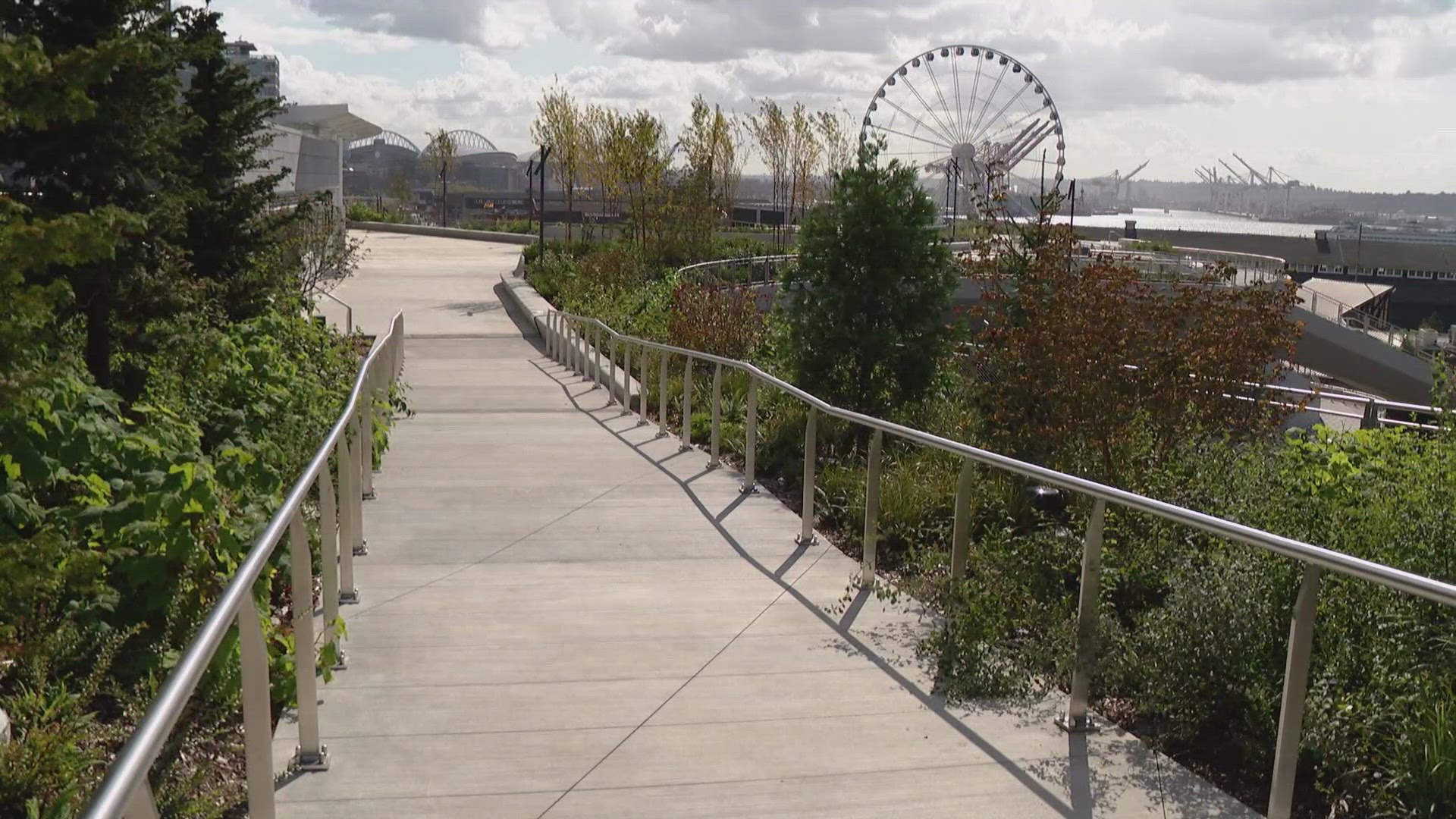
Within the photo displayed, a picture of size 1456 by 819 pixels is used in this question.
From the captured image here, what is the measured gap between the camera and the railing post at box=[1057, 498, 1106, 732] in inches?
166

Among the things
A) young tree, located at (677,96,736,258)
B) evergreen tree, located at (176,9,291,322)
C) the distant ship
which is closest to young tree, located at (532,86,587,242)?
young tree, located at (677,96,736,258)

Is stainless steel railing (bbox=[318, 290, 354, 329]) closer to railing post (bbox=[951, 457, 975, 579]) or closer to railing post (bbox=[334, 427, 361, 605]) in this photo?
railing post (bbox=[334, 427, 361, 605])

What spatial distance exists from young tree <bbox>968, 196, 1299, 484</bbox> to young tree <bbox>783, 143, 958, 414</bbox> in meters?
1.43

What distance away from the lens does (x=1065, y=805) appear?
3.68 m

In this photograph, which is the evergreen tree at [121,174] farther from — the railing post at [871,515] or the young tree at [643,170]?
the young tree at [643,170]

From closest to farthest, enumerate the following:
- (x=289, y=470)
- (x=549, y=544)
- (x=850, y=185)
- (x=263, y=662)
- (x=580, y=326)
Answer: (x=263, y=662), (x=549, y=544), (x=289, y=470), (x=850, y=185), (x=580, y=326)

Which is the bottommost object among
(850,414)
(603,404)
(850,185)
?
(603,404)

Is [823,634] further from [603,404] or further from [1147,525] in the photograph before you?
[603,404]

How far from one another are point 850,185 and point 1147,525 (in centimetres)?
557

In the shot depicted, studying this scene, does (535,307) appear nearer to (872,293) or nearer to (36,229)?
(872,293)

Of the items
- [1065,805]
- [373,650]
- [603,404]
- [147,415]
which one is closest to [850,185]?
[603,404]

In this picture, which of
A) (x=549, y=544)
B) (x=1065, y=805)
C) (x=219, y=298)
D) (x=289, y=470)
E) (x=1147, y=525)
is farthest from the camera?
(x=219, y=298)

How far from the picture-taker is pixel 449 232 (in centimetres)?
5053

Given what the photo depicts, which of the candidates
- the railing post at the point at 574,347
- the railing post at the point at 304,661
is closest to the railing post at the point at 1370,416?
the railing post at the point at 304,661
